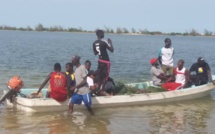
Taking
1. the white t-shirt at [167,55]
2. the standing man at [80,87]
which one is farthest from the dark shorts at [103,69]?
the white t-shirt at [167,55]

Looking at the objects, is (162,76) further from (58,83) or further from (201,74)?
(58,83)

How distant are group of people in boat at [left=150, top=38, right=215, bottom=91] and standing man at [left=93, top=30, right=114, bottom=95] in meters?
2.14

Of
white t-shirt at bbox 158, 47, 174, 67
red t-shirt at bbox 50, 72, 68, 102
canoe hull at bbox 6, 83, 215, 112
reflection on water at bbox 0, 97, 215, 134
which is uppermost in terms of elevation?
white t-shirt at bbox 158, 47, 174, 67

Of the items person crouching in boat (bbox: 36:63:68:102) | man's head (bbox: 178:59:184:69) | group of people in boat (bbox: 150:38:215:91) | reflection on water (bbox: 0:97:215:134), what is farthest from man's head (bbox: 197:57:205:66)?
person crouching in boat (bbox: 36:63:68:102)

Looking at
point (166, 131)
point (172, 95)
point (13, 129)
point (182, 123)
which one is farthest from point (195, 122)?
point (13, 129)

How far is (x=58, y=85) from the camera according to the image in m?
9.88

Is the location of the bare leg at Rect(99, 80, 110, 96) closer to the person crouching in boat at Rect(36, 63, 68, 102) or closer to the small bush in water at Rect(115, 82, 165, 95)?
the small bush in water at Rect(115, 82, 165, 95)

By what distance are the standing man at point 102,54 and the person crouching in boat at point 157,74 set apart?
2198 mm

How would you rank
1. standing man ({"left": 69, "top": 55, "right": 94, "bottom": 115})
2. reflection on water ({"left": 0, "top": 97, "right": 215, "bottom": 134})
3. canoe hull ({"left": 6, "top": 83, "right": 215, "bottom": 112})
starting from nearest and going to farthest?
reflection on water ({"left": 0, "top": 97, "right": 215, "bottom": 134})
standing man ({"left": 69, "top": 55, "right": 94, "bottom": 115})
canoe hull ({"left": 6, "top": 83, "right": 215, "bottom": 112})

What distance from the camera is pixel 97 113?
10711mm

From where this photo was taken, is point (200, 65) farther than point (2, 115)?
Yes

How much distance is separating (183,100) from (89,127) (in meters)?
4.61

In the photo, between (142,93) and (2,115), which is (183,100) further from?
(2,115)

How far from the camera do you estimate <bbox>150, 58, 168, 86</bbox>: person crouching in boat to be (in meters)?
12.8
